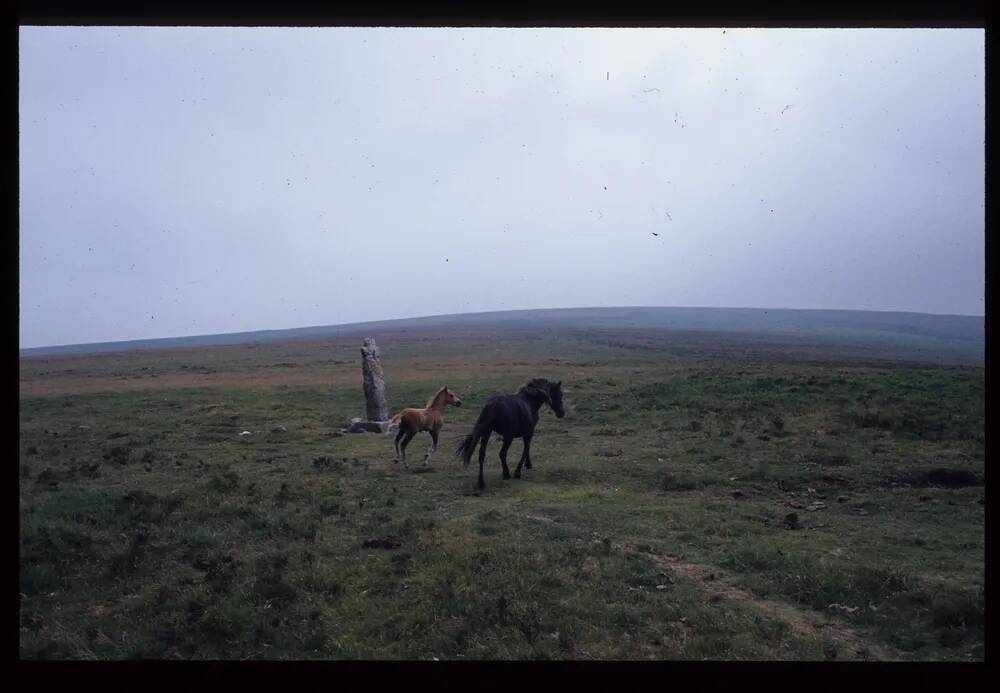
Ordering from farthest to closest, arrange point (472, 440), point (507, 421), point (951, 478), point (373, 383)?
point (373, 383)
point (507, 421)
point (472, 440)
point (951, 478)

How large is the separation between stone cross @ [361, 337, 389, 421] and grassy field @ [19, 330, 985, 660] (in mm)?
1048

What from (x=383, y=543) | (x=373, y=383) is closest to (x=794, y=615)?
(x=383, y=543)

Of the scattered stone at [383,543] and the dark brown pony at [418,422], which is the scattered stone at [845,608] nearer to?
the scattered stone at [383,543]

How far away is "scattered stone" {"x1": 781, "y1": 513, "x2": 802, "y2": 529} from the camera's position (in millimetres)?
9531

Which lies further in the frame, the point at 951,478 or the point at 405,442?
the point at 405,442

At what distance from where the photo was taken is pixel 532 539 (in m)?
8.63

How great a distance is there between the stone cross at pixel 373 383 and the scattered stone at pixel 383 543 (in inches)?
391

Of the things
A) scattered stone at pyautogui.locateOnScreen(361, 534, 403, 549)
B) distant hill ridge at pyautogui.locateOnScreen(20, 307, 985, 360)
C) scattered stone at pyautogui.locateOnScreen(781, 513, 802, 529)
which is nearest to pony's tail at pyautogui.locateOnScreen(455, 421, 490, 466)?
scattered stone at pyautogui.locateOnScreen(361, 534, 403, 549)

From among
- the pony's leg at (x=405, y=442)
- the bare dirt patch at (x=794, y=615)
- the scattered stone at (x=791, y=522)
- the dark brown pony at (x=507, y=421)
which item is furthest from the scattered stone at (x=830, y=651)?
the pony's leg at (x=405, y=442)

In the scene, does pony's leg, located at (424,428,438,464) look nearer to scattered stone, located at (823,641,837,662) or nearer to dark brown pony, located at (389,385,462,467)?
dark brown pony, located at (389,385,462,467)

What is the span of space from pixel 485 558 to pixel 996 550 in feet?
17.7

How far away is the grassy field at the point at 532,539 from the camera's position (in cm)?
593

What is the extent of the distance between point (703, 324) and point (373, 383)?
96223mm

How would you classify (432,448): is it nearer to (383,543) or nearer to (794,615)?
(383,543)
